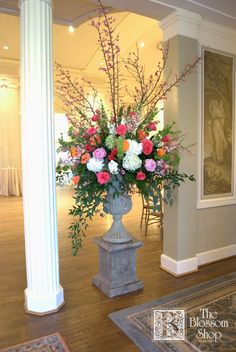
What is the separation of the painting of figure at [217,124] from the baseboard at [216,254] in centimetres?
71

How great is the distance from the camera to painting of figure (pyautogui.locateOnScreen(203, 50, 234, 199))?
11.2 feet

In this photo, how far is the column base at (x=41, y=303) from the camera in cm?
247

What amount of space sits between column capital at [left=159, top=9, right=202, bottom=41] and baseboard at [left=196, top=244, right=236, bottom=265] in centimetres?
257

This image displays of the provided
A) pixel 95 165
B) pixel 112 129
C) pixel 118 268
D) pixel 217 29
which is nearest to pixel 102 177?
pixel 95 165

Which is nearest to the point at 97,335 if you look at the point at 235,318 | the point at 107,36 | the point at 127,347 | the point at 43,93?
the point at 127,347

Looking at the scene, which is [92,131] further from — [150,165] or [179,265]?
[179,265]

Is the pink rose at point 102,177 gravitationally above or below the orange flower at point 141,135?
below

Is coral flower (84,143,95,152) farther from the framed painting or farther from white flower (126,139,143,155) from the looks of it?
the framed painting

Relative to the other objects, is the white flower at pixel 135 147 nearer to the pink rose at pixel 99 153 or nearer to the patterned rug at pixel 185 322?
the pink rose at pixel 99 153

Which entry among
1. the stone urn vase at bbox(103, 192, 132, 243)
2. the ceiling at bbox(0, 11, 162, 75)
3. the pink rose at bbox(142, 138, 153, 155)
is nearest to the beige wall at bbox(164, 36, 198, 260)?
the stone urn vase at bbox(103, 192, 132, 243)

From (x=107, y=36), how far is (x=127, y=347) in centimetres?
248

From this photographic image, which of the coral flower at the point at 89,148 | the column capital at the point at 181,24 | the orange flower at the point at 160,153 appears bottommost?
the orange flower at the point at 160,153

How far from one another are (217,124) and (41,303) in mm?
2798

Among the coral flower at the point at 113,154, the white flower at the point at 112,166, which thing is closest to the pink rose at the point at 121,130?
the coral flower at the point at 113,154
